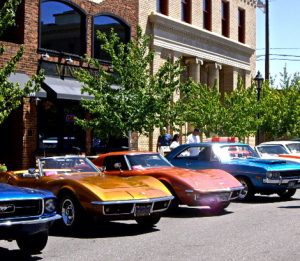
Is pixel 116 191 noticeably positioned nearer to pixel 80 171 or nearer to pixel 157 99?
pixel 80 171

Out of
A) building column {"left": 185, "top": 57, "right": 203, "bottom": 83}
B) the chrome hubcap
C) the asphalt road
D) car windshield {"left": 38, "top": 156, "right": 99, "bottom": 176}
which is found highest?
building column {"left": 185, "top": 57, "right": 203, "bottom": 83}

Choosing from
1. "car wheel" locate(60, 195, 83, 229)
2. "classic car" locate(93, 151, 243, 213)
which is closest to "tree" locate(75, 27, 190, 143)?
"classic car" locate(93, 151, 243, 213)

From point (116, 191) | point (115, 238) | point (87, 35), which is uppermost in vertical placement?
point (87, 35)

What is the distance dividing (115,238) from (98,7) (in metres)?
15.5

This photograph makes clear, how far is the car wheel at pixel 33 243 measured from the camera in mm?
8250

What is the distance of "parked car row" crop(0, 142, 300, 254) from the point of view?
316 inches

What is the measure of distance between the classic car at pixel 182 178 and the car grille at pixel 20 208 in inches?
153

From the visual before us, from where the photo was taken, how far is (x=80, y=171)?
11.5 metres

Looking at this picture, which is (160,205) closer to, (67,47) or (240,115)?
(67,47)

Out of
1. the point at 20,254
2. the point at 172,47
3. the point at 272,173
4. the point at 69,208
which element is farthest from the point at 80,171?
the point at 172,47

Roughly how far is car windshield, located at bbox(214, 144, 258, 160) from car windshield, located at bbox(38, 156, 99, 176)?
15.8 feet

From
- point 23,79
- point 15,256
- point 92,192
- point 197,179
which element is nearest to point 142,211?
point 92,192

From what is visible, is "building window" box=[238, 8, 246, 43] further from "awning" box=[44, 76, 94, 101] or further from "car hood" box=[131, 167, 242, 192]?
"car hood" box=[131, 167, 242, 192]

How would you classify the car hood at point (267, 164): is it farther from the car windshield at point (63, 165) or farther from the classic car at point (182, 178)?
the car windshield at point (63, 165)
